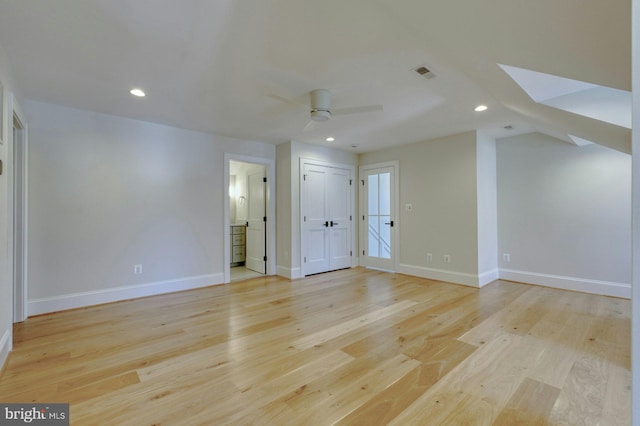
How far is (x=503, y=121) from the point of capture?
3.86 m

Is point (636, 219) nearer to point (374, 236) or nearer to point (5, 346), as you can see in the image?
point (5, 346)

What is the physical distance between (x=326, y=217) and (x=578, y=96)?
388 centimetres

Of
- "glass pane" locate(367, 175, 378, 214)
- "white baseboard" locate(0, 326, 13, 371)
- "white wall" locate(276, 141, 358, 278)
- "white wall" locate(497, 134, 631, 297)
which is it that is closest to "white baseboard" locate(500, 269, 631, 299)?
"white wall" locate(497, 134, 631, 297)

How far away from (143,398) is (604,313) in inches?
179

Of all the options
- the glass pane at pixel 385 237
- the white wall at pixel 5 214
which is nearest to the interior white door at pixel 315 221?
the glass pane at pixel 385 237

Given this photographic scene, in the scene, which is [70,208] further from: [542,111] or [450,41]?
[542,111]

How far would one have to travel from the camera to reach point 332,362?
2123 mm

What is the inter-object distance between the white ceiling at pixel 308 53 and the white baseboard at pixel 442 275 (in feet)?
7.81

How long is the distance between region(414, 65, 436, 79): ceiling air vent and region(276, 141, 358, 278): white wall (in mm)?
2810

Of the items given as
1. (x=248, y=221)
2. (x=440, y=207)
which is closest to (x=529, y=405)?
(x=440, y=207)

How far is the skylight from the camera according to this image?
234 cm

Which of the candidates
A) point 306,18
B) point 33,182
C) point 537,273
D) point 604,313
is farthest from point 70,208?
point 537,273

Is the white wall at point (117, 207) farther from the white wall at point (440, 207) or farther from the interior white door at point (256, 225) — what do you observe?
the white wall at point (440, 207)

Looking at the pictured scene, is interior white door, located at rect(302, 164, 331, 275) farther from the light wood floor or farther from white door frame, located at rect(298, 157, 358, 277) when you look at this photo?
the light wood floor
